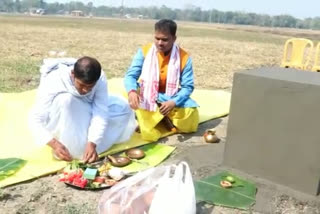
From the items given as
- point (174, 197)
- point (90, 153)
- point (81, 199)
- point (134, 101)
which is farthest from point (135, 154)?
point (174, 197)

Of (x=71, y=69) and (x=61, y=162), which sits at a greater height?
(x=71, y=69)

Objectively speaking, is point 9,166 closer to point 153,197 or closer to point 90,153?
point 90,153

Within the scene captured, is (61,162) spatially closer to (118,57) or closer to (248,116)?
(248,116)

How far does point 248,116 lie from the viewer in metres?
3.34

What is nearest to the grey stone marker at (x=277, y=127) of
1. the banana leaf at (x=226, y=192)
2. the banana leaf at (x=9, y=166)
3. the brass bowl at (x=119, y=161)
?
the banana leaf at (x=226, y=192)

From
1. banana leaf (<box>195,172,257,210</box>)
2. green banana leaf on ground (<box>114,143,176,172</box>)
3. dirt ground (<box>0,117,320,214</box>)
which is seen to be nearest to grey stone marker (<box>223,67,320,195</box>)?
dirt ground (<box>0,117,320,214</box>)

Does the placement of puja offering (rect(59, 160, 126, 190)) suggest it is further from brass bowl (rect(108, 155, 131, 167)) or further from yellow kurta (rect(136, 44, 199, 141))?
yellow kurta (rect(136, 44, 199, 141))

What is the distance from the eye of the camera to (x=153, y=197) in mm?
2438

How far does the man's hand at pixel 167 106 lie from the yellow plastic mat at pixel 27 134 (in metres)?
0.37

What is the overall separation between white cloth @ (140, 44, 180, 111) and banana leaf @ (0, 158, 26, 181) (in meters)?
1.38

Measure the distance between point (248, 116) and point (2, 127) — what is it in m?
2.54

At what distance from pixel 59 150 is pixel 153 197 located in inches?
49.6

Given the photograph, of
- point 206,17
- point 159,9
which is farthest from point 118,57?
point 159,9

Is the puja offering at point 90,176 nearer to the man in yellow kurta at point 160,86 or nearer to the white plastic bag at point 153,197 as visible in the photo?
the white plastic bag at point 153,197
